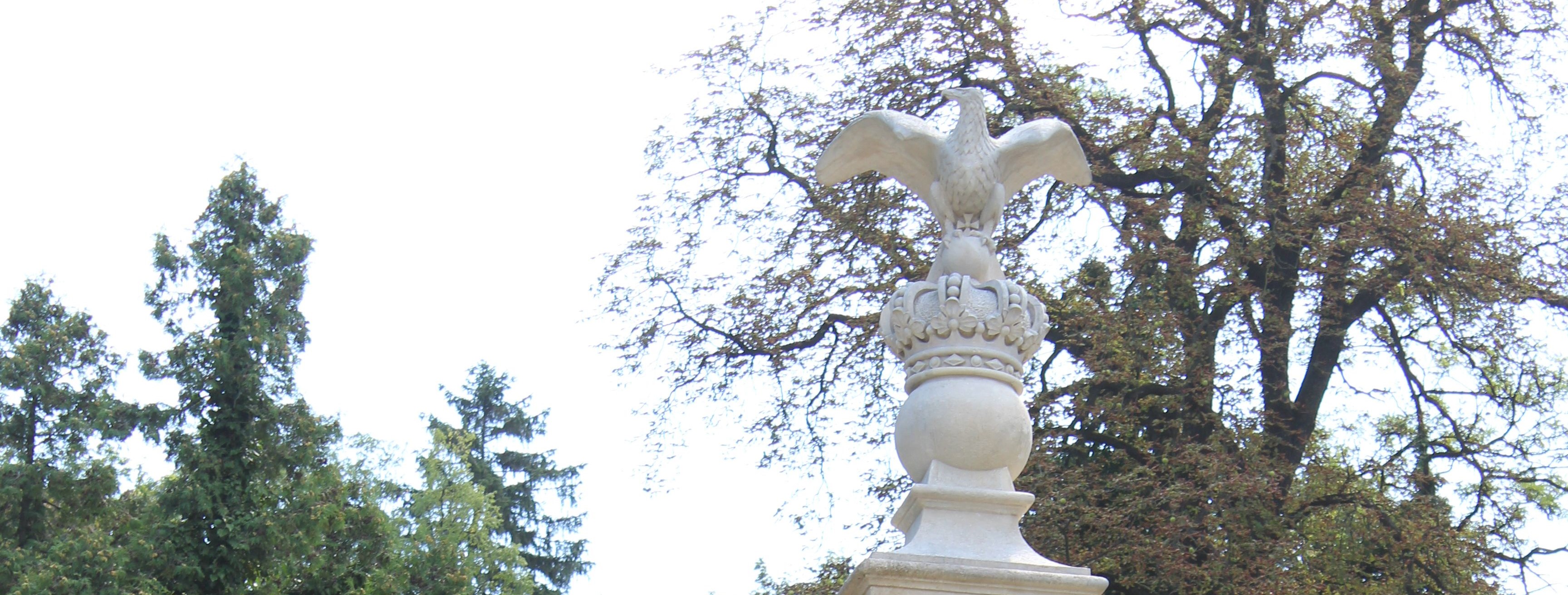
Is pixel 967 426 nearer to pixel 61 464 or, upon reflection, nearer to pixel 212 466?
pixel 212 466

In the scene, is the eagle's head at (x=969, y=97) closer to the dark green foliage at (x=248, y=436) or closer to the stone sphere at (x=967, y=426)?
the stone sphere at (x=967, y=426)

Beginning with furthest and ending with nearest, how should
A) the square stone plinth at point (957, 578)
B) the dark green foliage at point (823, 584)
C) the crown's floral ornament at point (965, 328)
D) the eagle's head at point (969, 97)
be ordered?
the dark green foliage at point (823, 584)
the eagle's head at point (969, 97)
the crown's floral ornament at point (965, 328)
the square stone plinth at point (957, 578)

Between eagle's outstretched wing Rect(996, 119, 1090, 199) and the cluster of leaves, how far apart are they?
40.2 feet

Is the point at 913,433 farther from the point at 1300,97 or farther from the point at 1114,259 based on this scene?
the point at 1300,97

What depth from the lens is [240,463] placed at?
648 inches

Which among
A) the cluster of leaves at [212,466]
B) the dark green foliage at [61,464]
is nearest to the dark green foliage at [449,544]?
the cluster of leaves at [212,466]

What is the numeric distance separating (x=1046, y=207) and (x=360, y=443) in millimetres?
11531

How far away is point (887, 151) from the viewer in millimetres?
5246

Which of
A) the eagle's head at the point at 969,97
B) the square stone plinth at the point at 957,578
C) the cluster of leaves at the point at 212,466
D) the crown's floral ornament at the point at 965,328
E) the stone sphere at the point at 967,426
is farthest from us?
the cluster of leaves at the point at 212,466

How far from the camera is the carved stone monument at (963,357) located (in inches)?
171

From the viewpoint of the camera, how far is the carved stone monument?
4.33m

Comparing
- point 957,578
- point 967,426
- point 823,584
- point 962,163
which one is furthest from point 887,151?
point 823,584

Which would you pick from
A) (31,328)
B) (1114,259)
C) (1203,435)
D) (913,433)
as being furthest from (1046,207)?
(31,328)

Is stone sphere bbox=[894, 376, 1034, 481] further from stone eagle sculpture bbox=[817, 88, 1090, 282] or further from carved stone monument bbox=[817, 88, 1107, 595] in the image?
stone eagle sculpture bbox=[817, 88, 1090, 282]
